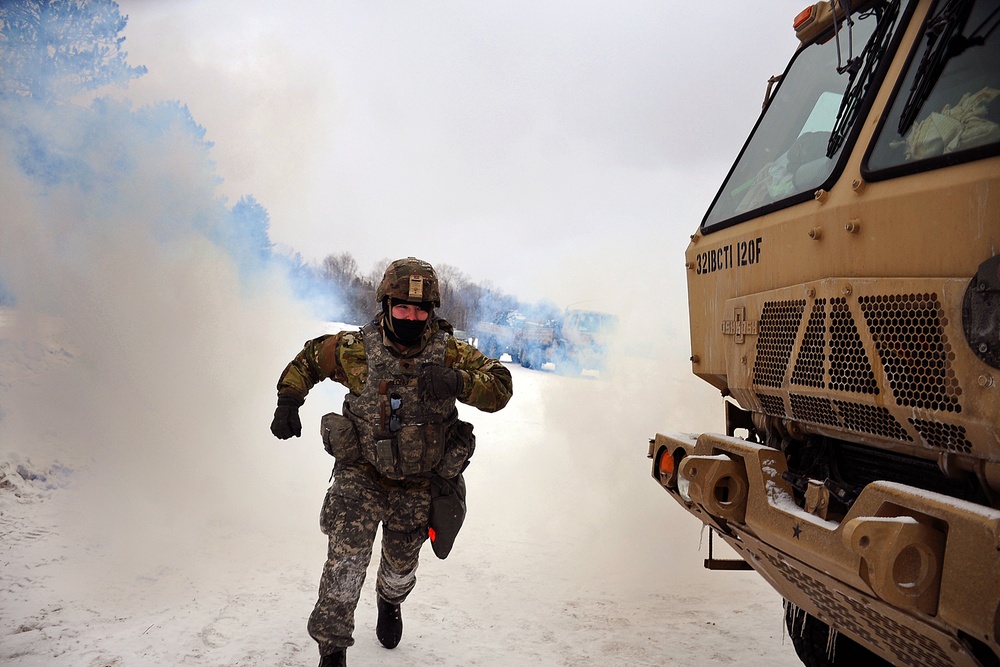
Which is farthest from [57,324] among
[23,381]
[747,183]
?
[747,183]

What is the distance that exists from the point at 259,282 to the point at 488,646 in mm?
7665

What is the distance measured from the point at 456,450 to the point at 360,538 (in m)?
0.70

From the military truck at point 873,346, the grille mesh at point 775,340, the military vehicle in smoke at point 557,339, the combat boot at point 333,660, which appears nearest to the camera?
the military truck at point 873,346

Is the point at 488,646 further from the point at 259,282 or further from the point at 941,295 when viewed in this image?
the point at 259,282

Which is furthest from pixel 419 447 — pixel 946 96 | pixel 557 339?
pixel 557 339

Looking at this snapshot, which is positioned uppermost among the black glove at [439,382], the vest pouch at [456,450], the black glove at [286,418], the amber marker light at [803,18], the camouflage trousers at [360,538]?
the amber marker light at [803,18]

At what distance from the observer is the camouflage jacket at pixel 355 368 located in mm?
4023

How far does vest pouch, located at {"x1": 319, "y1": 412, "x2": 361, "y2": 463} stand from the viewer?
3.93 meters

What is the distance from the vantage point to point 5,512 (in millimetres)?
5699

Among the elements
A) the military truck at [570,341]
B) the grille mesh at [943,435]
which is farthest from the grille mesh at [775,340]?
the military truck at [570,341]

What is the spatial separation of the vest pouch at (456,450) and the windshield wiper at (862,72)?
2.33 m

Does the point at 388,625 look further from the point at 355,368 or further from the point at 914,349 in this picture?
the point at 914,349

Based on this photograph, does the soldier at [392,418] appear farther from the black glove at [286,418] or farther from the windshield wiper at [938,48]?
the windshield wiper at [938,48]

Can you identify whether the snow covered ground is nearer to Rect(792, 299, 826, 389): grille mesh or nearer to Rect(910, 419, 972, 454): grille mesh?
Rect(792, 299, 826, 389): grille mesh
